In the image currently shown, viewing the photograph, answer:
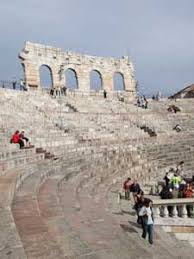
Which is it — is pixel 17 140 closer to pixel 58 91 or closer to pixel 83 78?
pixel 58 91

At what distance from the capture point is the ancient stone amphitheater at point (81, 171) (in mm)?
6387

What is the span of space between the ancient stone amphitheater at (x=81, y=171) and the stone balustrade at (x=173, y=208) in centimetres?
67

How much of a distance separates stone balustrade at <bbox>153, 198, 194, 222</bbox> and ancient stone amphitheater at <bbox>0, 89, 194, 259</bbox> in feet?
2.20

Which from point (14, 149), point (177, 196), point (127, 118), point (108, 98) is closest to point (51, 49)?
point (108, 98)

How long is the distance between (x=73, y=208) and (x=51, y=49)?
87.9ft

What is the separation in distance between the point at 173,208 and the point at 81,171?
3.98 meters

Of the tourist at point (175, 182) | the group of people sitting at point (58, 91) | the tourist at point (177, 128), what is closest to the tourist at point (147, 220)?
the tourist at point (175, 182)

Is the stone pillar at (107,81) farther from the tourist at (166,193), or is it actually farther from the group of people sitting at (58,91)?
the tourist at (166,193)

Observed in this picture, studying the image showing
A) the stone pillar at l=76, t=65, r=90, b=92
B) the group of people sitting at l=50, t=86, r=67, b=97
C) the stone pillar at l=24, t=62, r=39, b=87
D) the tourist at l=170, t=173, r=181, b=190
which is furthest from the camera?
the stone pillar at l=76, t=65, r=90, b=92

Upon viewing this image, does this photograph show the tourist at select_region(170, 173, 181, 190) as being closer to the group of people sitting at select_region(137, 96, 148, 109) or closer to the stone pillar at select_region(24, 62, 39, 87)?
the group of people sitting at select_region(137, 96, 148, 109)

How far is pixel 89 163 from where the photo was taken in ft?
50.5

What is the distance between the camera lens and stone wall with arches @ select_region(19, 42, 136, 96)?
32.8 metres

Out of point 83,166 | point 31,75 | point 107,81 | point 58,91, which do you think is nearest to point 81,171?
point 83,166

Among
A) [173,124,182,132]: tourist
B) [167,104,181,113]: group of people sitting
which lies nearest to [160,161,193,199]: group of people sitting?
[173,124,182,132]: tourist
